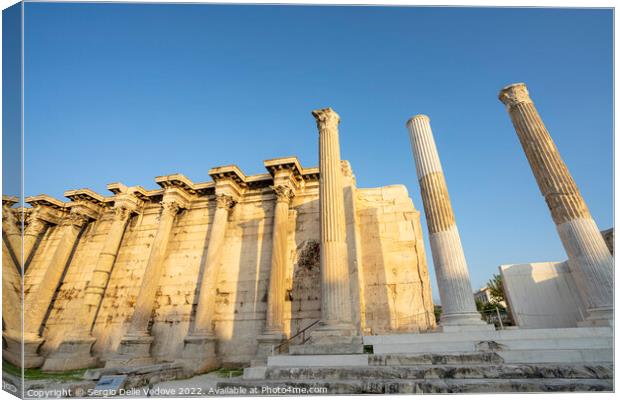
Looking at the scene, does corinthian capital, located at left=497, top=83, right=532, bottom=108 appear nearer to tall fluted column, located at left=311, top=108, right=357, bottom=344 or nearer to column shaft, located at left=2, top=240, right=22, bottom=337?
tall fluted column, located at left=311, top=108, right=357, bottom=344

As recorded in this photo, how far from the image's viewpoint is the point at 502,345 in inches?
240

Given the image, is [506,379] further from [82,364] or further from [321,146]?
[82,364]

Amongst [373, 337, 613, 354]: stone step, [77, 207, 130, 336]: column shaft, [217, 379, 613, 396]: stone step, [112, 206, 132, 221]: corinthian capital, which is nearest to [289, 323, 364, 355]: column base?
[373, 337, 613, 354]: stone step

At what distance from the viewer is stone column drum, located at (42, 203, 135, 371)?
1087 cm

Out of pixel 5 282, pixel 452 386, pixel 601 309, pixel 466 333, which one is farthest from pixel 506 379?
pixel 5 282

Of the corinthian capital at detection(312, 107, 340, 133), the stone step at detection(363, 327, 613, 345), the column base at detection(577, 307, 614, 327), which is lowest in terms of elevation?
the stone step at detection(363, 327, 613, 345)

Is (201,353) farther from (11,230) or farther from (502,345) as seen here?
(502,345)

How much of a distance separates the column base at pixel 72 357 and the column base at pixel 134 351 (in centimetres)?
143

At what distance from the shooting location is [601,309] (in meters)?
7.38

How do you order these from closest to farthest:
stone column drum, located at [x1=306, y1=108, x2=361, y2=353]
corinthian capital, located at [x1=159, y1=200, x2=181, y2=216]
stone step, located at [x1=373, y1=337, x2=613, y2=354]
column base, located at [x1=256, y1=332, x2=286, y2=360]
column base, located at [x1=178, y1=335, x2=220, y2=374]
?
1. stone step, located at [x1=373, y1=337, x2=613, y2=354]
2. stone column drum, located at [x1=306, y1=108, x2=361, y2=353]
3. column base, located at [x1=178, y1=335, x2=220, y2=374]
4. column base, located at [x1=256, y1=332, x2=286, y2=360]
5. corinthian capital, located at [x1=159, y1=200, x2=181, y2=216]

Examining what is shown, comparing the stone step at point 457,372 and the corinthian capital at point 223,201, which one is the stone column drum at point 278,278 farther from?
the stone step at point 457,372

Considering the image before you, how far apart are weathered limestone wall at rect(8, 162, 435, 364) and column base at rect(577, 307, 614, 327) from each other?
3.90m

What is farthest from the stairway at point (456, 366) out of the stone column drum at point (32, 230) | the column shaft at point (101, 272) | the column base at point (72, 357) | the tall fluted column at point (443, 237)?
the stone column drum at point (32, 230)

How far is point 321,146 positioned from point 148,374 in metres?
8.06
